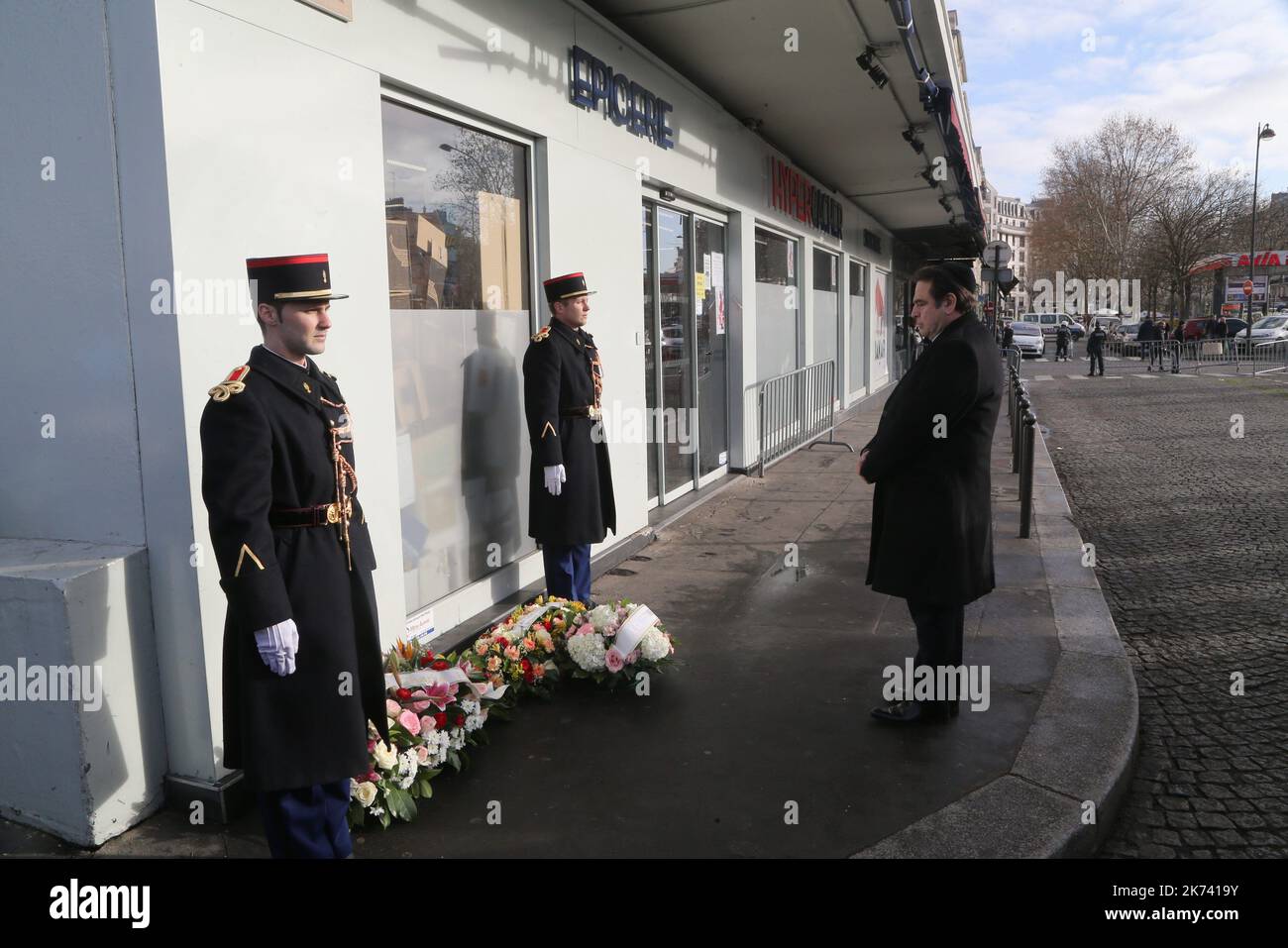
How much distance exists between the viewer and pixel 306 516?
2.87 metres

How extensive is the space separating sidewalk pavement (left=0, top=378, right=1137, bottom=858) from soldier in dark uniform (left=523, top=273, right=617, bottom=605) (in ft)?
2.27

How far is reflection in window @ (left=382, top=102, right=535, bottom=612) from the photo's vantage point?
4.85 metres

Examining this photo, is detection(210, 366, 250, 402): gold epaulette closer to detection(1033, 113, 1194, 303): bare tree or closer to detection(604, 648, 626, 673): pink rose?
detection(604, 648, 626, 673): pink rose

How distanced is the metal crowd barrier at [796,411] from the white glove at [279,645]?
778 centimetres

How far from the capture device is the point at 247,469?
2.66 metres

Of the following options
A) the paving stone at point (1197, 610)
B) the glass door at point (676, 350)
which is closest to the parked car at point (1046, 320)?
the paving stone at point (1197, 610)

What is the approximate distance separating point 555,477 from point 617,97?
3153 mm

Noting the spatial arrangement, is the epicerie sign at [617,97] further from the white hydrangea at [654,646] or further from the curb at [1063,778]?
the curb at [1063,778]

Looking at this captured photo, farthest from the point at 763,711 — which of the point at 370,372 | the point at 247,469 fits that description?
the point at 247,469

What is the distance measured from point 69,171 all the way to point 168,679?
1.74m

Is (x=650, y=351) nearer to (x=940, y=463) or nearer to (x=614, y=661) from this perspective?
(x=614, y=661)

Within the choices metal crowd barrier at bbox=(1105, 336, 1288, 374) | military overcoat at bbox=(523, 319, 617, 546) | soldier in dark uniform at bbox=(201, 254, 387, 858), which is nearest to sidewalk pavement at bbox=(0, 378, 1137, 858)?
soldier in dark uniform at bbox=(201, 254, 387, 858)

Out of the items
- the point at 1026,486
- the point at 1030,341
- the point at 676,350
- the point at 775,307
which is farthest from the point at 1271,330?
the point at 676,350

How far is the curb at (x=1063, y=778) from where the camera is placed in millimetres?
3229
